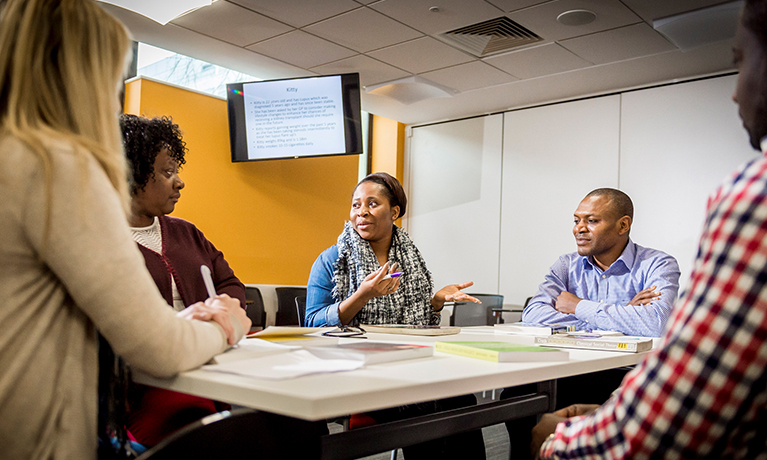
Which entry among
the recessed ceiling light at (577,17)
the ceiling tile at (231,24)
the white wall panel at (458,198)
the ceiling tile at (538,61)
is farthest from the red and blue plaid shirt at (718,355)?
the white wall panel at (458,198)

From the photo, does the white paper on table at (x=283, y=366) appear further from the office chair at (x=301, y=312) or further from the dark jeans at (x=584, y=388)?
the office chair at (x=301, y=312)

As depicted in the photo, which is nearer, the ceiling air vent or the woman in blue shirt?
the woman in blue shirt

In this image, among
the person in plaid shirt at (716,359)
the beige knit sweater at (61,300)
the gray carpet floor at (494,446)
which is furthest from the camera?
the gray carpet floor at (494,446)

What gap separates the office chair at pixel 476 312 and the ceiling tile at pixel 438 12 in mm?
1906

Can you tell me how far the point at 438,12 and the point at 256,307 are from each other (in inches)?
96.9

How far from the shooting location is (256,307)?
4.46m

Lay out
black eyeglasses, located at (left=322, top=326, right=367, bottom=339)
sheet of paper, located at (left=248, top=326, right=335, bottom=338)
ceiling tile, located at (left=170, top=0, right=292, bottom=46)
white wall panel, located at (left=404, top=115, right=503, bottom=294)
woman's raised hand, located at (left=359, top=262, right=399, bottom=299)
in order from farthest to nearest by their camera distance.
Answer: white wall panel, located at (left=404, top=115, right=503, bottom=294) < ceiling tile, located at (left=170, top=0, right=292, bottom=46) < woman's raised hand, located at (left=359, top=262, right=399, bottom=299) < black eyeglasses, located at (left=322, top=326, right=367, bottom=339) < sheet of paper, located at (left=248, top=326, right=335, bottom=338)

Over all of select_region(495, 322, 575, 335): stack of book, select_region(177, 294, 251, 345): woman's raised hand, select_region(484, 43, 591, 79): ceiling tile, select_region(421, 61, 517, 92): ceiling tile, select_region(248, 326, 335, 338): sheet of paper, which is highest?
select_region(484, 43, 591, 79): ceiling tile

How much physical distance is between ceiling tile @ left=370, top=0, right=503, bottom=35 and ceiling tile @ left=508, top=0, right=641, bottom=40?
0.70ft

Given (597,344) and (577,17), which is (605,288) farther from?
(577,17)

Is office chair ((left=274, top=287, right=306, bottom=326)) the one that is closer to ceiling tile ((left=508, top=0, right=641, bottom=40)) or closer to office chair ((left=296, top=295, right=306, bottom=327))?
office chair ((left=296, top=295, right=306, bottom=327))

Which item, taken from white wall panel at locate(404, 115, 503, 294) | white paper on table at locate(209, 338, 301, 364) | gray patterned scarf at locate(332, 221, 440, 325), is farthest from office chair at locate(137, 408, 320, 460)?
white wall panel at locate(404, 115, 503, 294)

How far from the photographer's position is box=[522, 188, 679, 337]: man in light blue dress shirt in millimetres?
2375

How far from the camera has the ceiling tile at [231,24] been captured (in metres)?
3.92
